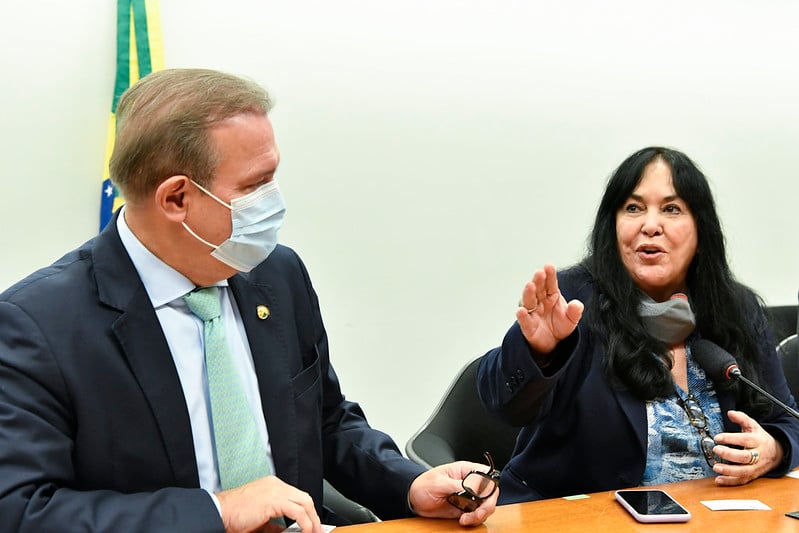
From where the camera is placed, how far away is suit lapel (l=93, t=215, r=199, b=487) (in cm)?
146

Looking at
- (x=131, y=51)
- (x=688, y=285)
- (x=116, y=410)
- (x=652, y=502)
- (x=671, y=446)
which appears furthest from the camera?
(x=131, y=51)

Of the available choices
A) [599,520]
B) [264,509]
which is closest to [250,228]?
[264,509]

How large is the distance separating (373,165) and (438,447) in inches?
56.4

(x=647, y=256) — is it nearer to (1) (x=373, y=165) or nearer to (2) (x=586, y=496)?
(2) (x=586, y=496)

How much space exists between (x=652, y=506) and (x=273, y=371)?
82cm

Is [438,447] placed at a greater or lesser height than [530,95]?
lesser

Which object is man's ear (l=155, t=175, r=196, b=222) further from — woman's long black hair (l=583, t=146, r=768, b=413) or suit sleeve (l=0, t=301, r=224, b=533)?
woman's long black hair (l=583, t=146, r=768, b=413)

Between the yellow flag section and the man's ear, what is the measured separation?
4.91 feet

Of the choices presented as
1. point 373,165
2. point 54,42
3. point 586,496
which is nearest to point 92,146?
point 54,42

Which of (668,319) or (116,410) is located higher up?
(116,410)

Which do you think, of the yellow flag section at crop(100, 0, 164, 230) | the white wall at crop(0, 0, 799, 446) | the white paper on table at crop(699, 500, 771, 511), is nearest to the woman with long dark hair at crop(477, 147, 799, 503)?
the white paper on table at crop(699, 500, 771, 511)

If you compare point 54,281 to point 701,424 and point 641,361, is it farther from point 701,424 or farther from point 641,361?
point 701,424

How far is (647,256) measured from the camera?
2.29m

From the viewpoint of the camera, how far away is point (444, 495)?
5.10ft
